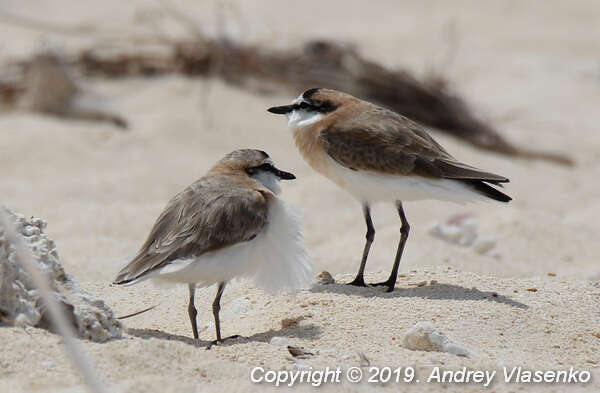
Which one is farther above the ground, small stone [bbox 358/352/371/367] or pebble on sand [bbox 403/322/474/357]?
pebble on sand [bbox 403/322/474/357]

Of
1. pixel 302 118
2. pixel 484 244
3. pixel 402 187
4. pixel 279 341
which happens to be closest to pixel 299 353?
pixel 279 341

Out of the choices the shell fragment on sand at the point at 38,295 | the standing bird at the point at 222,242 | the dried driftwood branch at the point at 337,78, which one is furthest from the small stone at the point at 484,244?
the dried driftwood branch at the point at 337,78

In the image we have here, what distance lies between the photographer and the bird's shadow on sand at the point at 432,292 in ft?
14.4

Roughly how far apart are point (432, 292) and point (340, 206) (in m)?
2.85

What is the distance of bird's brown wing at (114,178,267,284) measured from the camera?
3.91 m

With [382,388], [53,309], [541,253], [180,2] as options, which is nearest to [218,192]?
[382,388]

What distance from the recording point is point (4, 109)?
32.1ft

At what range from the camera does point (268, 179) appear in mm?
4559

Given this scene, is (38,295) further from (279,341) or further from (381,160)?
(381,160)

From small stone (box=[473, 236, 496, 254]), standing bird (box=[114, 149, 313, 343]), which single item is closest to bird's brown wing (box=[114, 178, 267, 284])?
standing bird (box=[114, 149, 313, 343])

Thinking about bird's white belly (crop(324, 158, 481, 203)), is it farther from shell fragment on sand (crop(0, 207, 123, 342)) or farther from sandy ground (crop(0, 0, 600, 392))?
shell fragment on sand (crop(0, 207, 123, 342))

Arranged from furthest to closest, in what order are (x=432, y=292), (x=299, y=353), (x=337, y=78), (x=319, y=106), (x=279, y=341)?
(x=337, y=78), (x=319, y=106), (x=432, y=292), (x=279, y=341), (x=299, y=353)

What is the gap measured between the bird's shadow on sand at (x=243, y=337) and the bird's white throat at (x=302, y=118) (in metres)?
1.41

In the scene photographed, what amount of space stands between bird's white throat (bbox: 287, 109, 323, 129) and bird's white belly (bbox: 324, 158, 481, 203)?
313mm
